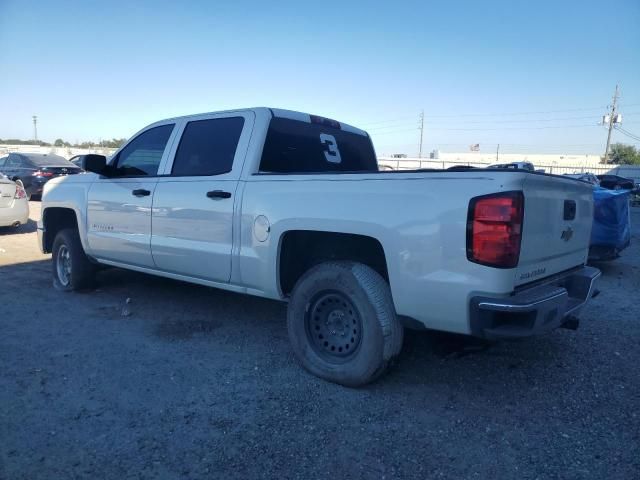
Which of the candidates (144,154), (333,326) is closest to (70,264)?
(144,154)

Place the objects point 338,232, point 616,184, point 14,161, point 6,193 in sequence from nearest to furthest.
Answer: point 338,232
point 6,193
point 14,161
point 616,184

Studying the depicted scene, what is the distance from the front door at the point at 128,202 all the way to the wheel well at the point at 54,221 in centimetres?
85

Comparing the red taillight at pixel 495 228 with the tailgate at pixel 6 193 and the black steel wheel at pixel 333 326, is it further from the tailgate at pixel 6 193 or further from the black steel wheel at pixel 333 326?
the tailgate at pixel 6 193

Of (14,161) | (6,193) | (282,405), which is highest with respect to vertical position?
(14,161)

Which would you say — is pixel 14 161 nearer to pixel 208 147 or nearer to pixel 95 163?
pixel 95 163

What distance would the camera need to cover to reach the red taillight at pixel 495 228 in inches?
107

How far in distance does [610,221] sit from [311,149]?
511 cm

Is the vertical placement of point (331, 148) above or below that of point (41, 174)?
above

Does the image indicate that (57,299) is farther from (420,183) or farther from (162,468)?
(420,183)

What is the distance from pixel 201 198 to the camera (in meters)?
4.23

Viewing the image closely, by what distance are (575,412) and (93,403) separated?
3.14m

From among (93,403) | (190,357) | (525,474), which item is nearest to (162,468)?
(93,403)

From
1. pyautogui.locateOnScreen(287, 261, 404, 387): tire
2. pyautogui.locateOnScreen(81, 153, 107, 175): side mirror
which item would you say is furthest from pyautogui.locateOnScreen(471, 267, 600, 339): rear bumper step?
pyautogui.locateOnScreen(81, 153, 107, 175): side mirror

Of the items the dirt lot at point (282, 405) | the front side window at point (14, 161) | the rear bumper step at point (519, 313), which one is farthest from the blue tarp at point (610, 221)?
the front side window at point (14, 161)
